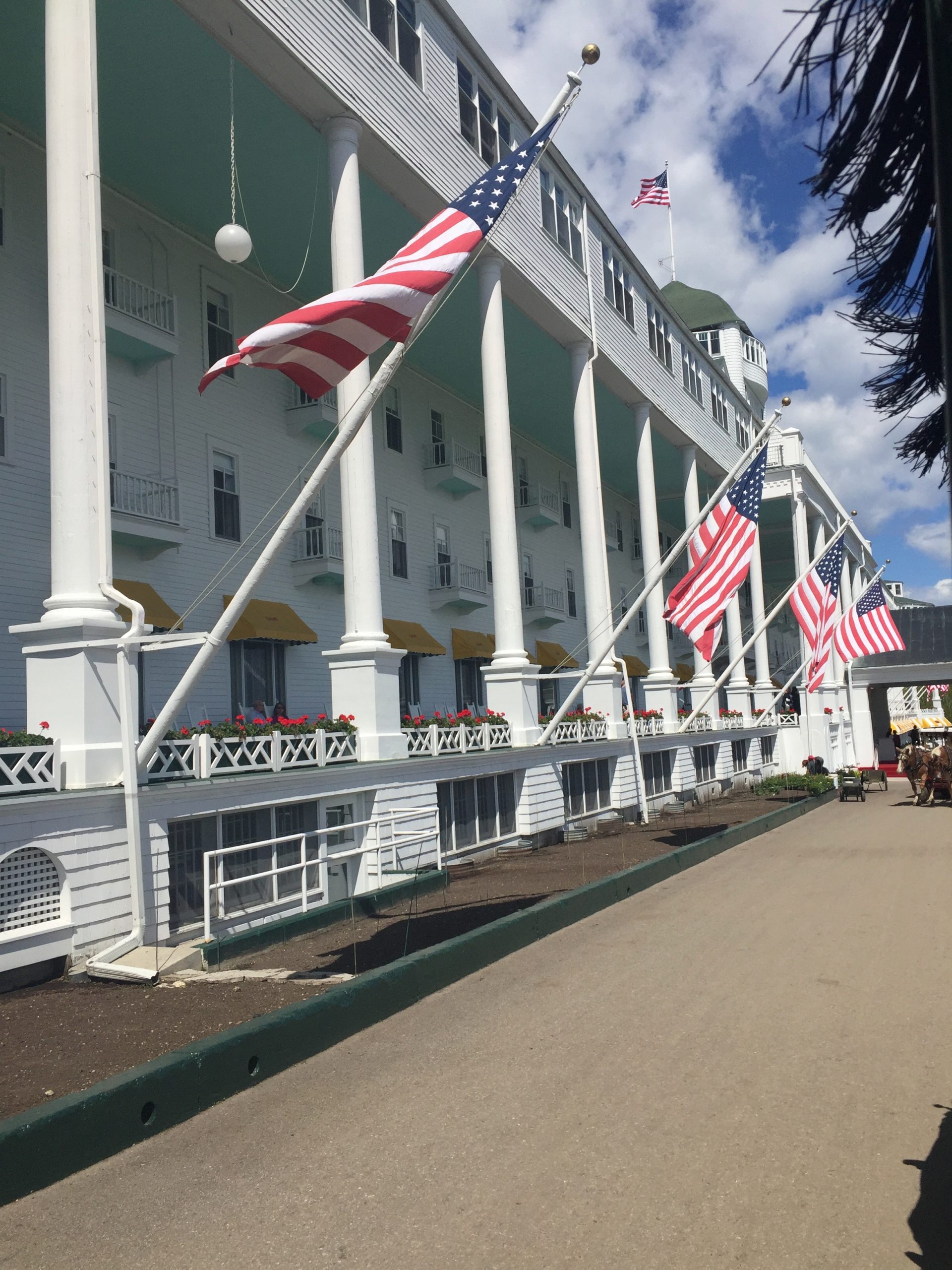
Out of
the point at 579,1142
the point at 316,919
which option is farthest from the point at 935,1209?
the point at 316,919

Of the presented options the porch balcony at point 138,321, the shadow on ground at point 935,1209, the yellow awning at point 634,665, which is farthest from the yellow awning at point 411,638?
the shadow on ground at point 935,1209

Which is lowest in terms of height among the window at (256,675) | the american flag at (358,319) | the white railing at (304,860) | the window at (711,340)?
the white railing at (304,860)

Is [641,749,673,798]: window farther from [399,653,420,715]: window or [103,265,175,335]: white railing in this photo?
[103,265,175,335]: white railing

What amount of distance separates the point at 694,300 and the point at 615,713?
144 ft

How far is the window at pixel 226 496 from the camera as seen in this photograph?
72.6ft

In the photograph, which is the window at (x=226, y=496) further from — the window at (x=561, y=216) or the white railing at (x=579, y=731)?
the window at (x=561, y=216)

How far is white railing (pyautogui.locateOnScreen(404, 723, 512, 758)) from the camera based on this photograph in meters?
18.3

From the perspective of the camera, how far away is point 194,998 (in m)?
9.45

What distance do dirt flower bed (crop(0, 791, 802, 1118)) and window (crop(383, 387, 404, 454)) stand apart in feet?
46.7

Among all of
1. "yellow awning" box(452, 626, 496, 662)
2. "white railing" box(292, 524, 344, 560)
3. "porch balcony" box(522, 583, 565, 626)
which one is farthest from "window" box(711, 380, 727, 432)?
"white railing" box(292, 524, 344, 560)

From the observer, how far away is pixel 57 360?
1204 centimetres

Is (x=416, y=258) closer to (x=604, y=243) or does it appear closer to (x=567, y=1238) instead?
(x=567, y=1238)

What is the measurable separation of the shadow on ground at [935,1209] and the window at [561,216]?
82.0 feet

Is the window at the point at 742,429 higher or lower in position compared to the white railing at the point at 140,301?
higher
